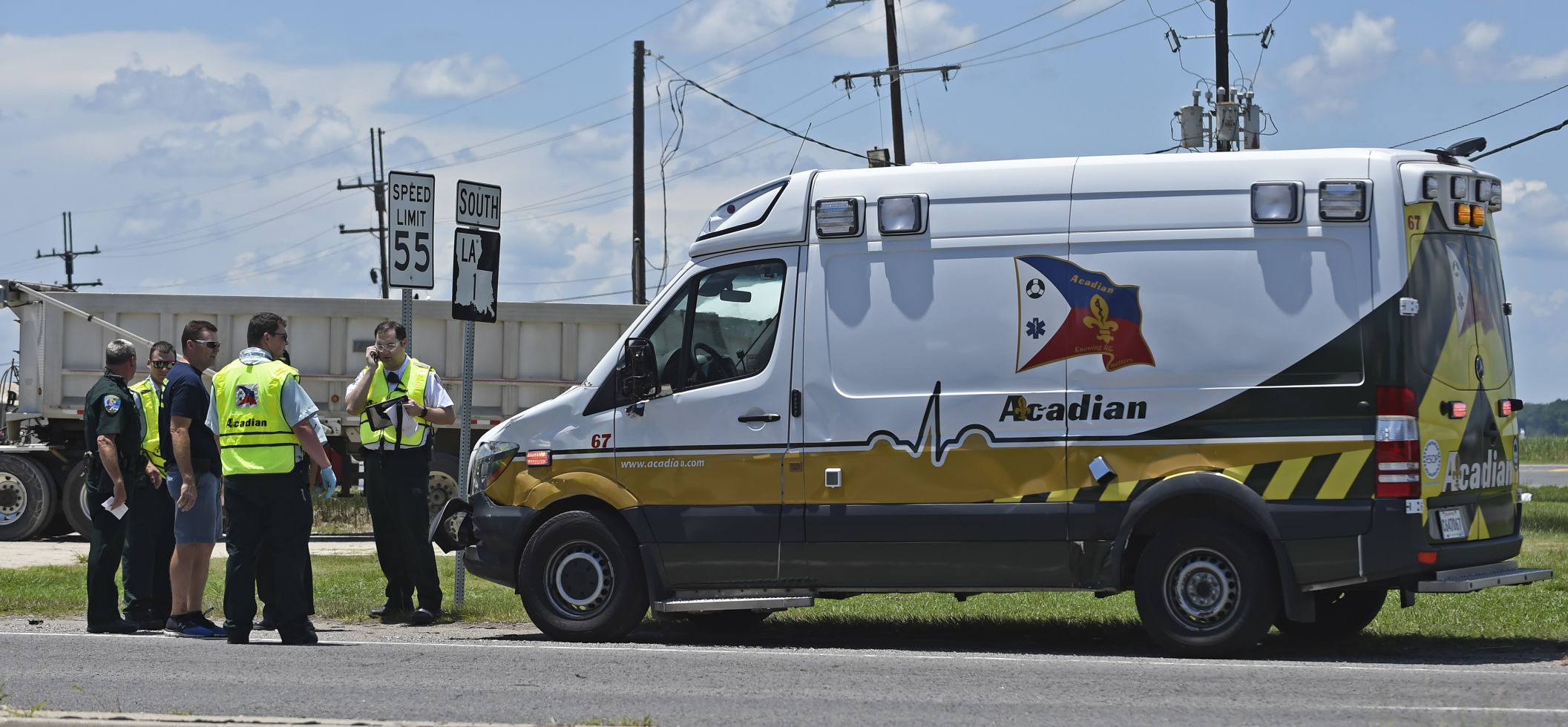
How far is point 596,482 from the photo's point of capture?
8.90 meters

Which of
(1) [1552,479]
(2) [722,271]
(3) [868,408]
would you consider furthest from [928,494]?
(1) [1552,479]

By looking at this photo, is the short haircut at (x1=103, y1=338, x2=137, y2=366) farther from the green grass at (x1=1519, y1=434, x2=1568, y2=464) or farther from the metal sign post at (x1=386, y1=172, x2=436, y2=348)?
the green grass at (x1=1519, y1=434, x2=1568, y2=464)

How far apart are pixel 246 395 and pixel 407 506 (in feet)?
5.61

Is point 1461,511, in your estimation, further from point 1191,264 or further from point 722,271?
point 722,271

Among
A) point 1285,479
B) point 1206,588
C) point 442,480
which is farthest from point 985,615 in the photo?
point 442,480

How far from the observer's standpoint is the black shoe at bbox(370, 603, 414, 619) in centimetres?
1028

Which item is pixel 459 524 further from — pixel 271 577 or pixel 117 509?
pixel 117 509

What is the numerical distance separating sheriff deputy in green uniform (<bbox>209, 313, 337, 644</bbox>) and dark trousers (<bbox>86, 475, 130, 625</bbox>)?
1.32 metres

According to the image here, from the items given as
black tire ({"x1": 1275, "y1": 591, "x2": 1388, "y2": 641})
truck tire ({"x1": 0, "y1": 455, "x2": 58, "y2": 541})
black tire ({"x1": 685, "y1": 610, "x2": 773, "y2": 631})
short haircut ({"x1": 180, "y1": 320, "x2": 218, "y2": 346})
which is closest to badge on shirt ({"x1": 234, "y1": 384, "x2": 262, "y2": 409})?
short haircut ({"x1": 180, "y1": 320, "x2": 218, "y2": 346})

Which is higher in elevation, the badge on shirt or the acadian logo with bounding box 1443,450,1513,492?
the badge on shirt

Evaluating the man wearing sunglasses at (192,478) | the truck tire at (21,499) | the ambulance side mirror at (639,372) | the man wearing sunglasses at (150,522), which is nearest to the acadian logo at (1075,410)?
the ambulance side mirror at (639,372)

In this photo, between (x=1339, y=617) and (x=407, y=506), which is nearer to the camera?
(x=1339, y=617)

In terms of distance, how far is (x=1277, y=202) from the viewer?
7.83 meters

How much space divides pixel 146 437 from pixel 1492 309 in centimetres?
767
